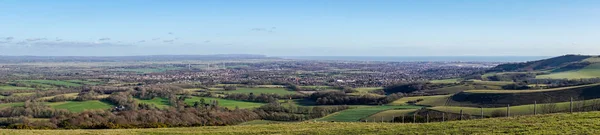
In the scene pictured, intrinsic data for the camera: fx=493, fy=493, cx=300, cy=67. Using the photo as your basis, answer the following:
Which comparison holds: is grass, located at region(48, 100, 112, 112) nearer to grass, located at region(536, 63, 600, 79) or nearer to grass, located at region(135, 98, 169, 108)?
grass, located at region(135, 98, 169, 108)

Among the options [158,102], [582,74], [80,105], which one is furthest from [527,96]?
[582,74]

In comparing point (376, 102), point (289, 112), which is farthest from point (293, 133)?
point (376, 102)

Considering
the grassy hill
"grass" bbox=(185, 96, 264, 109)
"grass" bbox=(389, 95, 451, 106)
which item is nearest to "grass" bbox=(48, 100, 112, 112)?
"grass" bbox=(185, 96, 264, 109)

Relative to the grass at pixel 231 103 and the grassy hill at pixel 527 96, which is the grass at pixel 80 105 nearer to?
the grass at pixel 231 103

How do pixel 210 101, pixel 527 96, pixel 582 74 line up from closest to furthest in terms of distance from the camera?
1. pixel 527 96
2. pixel 210 101
3. pixel 582 74

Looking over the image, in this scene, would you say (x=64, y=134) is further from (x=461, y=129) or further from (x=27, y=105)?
(x=27, y=105)

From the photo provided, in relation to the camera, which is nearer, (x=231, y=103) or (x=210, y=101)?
(x=210, y=101)

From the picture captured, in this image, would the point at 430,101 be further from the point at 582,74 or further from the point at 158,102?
→ the point at 582,74

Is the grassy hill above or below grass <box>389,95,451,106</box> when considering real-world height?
above

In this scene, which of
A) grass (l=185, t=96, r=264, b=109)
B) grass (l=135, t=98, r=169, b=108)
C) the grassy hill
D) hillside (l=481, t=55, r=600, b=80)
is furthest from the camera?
hillside (l=481, t=55, r=600, b=80)
